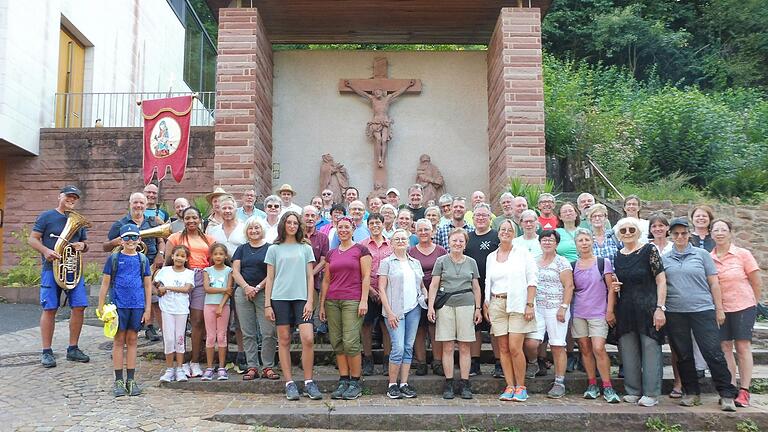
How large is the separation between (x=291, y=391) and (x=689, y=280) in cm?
361

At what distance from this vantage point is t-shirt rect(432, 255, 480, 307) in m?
5.45

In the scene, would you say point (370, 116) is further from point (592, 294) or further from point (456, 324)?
point (592, 294)

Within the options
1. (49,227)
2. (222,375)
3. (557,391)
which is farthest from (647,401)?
(49,227)

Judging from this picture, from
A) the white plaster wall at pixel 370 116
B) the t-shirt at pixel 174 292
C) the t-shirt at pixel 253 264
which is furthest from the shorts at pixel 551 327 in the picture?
the white plaster wall at pixel 370 116

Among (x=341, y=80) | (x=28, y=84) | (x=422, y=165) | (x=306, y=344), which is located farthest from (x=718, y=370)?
(x=28, y=84)

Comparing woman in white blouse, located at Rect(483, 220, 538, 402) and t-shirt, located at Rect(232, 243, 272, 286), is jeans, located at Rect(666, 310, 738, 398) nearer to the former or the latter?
woman in white blouse, located at Rect(483, 220, 538, 402)

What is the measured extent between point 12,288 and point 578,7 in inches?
933

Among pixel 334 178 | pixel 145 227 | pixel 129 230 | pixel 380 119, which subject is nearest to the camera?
pixel 129 230

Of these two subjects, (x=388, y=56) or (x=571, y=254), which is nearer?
Result: (x=571, y=254)

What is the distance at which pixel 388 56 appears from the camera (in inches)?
434

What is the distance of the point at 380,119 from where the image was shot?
10625mm

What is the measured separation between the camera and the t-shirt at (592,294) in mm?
5383

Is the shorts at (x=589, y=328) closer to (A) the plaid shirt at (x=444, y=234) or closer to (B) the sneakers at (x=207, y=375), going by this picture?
(A) the plaid shirt at (x=444, y=234)

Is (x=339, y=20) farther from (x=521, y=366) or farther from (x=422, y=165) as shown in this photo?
(x=521, y=366)
